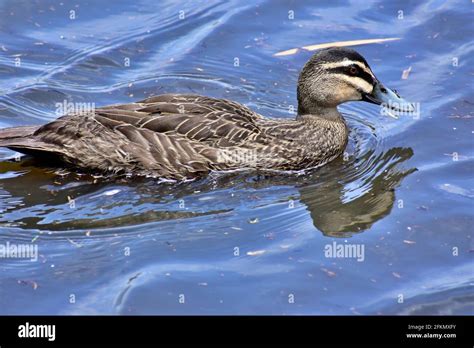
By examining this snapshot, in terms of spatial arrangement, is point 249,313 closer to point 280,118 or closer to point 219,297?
point 219,297

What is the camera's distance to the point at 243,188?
1245cm

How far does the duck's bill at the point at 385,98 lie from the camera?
1353 centimetres

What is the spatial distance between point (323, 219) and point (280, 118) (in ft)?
8.99

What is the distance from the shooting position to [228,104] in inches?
520

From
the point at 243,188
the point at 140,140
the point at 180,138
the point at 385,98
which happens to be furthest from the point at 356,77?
the point at 140,140

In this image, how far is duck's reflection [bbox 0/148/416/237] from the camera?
1167 cm

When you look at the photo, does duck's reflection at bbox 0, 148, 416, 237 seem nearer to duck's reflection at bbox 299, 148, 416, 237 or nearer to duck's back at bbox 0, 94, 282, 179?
duck's reflection at bbox 299, 148, 416, 237

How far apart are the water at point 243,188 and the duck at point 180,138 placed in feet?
0.81

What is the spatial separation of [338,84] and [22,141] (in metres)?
4.08

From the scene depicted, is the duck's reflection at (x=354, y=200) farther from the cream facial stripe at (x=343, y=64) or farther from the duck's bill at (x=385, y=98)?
the cream facial stripe at (x=343, y=64)

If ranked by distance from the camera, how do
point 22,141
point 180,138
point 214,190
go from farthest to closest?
1. point 180,138
2. point 22,141
3. point 214,190

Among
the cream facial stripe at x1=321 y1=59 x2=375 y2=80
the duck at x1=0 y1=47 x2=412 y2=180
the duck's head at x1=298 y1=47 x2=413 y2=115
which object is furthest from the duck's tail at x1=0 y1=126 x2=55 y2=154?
the cream facial stripe at x1=321 y1=59 x2=375 y2=80

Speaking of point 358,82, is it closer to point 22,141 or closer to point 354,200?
point 354,200

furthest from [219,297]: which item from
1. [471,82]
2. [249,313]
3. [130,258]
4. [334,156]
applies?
[471,82]
